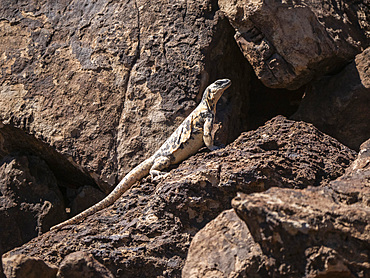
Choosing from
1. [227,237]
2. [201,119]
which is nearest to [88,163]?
[201,119]

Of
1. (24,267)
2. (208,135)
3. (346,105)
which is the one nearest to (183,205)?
(208,135)

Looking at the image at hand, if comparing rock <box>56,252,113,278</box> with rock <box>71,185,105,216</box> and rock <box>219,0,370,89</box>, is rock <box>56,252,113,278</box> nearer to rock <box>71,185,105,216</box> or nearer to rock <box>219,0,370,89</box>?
rock <box>71,185,105,216</box>

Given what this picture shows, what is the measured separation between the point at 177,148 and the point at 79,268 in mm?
1941

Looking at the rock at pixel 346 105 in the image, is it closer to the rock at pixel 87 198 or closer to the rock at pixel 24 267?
the rock at pixel 87 198

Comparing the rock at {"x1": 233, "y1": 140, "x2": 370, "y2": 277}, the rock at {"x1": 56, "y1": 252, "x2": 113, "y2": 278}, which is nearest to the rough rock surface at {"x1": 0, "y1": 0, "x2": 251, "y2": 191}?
the rock at {"x1": 56, "y1": 252, "x2": 113, "y2": 278}

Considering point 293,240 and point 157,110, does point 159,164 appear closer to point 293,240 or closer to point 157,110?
point 157,110

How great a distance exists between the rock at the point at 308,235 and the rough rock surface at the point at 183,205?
1203 millimetres

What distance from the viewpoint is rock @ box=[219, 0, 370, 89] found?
19.4 ft

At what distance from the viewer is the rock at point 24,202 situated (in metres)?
6.07

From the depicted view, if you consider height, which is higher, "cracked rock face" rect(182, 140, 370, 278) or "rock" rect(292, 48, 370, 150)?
"rock" rect(292, 48, 370, 150)

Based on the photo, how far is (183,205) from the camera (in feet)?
14.7

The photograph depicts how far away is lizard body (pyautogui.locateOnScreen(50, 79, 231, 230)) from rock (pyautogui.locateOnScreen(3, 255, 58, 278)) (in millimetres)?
1498

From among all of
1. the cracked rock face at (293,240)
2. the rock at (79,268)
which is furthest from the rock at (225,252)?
the rock at (79,268)

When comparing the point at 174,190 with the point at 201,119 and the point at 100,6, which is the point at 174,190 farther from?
the point at 100,6
